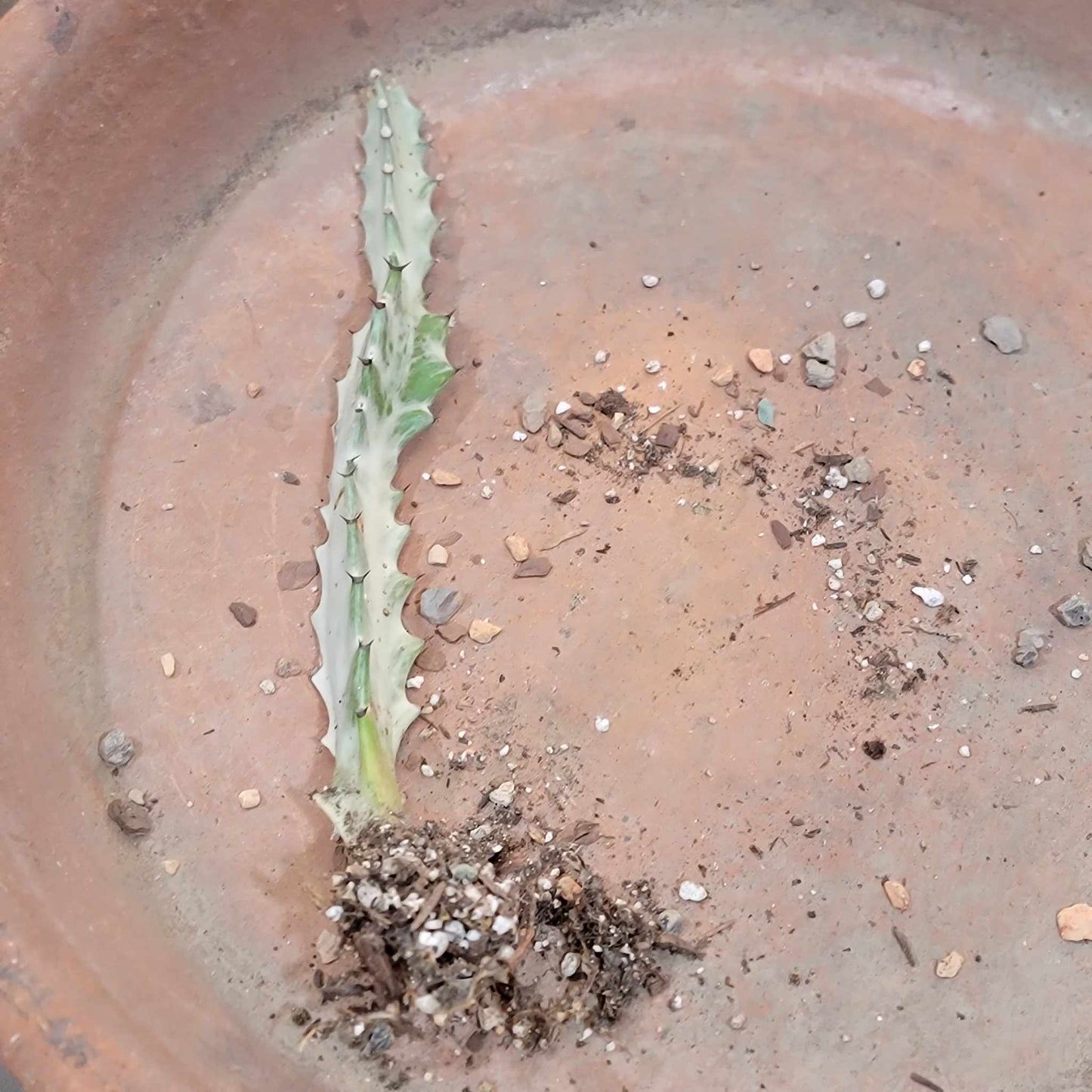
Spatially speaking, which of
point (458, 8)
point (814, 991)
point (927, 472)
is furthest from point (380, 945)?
point (458, 8)

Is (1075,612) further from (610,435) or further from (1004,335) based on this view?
(610,435)

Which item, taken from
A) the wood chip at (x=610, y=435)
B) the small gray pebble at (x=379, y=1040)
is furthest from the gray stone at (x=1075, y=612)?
the small gray pebble at (x=379, y=1040)

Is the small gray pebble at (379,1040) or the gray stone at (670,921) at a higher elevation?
the small gray pebble at (379,1040)

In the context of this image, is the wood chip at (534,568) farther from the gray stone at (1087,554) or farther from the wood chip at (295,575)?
the gray stone at (1087,554)

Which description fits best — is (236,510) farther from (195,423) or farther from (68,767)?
(68,767)

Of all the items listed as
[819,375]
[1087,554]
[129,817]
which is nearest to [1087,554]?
[1087,554]
